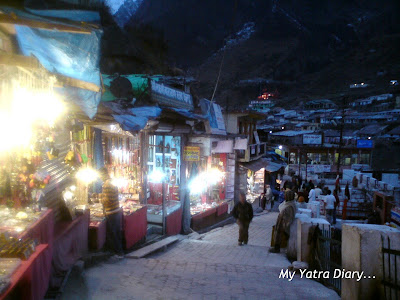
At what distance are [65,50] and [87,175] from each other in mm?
4634

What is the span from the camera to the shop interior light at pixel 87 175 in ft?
29.8

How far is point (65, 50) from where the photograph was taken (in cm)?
564

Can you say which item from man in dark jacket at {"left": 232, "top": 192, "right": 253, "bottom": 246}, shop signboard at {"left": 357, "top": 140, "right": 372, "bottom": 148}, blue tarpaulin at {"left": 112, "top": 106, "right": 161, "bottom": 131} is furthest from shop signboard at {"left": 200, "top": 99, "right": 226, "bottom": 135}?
shop signboard at {"left": 357, "top": 140, "right": 372, "bottom": 148}

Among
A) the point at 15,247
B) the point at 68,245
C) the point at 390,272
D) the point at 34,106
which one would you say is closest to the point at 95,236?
the point at 68,245

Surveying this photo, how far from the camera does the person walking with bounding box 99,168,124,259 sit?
7.90 metres

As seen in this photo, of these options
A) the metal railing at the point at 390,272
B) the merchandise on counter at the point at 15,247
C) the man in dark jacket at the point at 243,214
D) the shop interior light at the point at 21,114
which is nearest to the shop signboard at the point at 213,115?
the man in dark jacket at the point at 243,214

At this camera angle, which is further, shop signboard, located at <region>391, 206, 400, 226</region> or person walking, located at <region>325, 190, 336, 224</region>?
person walking, located at <region>325, 190, 336, 224</region>

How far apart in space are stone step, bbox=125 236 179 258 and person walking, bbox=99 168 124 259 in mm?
361

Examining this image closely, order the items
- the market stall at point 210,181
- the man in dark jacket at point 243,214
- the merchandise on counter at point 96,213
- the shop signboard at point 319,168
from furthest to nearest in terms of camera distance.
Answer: the shop signboard at point 319,168 < the market stall at point 210,181 < the man in dark jacket at point 243,214 < the merchandise on counter at point 96,213

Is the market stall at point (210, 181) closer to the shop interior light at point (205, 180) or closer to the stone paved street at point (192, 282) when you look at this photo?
the shop interior light at point (205, 180)

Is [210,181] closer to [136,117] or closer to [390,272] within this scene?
[136,117]

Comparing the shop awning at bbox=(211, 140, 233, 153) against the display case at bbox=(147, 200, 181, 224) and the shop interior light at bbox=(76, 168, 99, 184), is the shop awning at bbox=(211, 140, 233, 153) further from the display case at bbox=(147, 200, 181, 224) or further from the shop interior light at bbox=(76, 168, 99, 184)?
the shop interior light at bbox=(76, 168, 99, 184)

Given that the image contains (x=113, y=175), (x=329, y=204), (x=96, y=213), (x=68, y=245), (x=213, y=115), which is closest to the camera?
(x=68, y=245)

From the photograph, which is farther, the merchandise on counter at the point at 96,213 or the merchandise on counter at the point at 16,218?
the merchandise on counter at the point at 96,213
